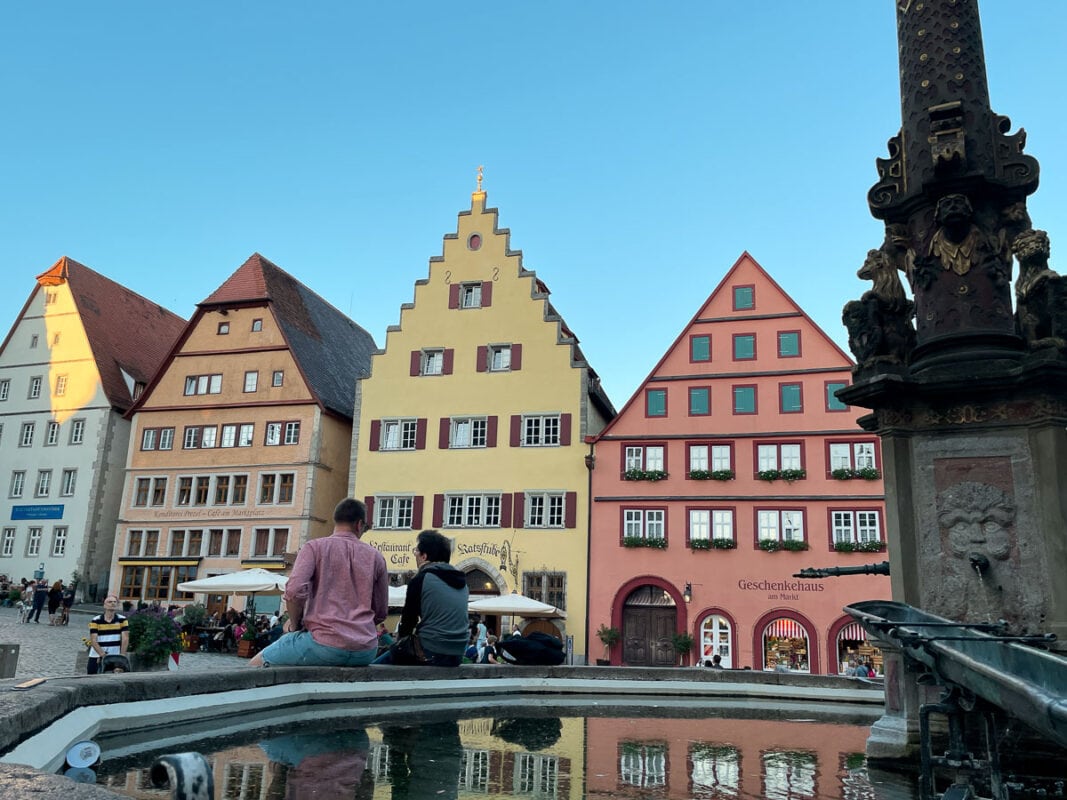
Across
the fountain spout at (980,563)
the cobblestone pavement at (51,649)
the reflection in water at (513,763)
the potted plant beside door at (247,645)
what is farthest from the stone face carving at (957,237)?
the potted plant beside door at (247,645)

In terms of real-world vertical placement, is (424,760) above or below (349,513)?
below

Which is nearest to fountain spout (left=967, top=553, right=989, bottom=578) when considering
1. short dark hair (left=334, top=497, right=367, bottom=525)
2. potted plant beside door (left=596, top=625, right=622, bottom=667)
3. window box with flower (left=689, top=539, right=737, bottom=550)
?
short dark hair (left=334, top=497, right=367, bottom=525)

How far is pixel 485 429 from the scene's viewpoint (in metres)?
32.2

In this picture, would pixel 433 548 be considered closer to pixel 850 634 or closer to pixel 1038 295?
pixel 1038 295

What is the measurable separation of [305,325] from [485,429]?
11631 millimetres

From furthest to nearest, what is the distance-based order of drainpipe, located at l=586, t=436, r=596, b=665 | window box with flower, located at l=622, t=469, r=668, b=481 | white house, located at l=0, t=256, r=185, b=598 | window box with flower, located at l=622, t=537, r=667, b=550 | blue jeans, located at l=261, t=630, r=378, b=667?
white house, located at l=0, t=256, r=185, b=598 → window box with flower, located at l=622, t=469, r=668, b=481 → drainpipe, located at l=586, t=436, r=596, b=665 → window box with flower, located at l=622, t=537, r=667, b=550 → blue jeans, located at l=261, t=630, r=378, b=667

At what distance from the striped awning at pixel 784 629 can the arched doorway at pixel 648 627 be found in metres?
2.81

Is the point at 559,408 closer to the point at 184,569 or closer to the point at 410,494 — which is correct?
the point at 410,494

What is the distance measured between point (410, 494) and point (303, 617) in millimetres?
26641

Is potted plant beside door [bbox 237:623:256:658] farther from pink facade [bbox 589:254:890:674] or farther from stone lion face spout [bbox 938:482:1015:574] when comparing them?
stone lion face spout [bbox 938:482:1015:574]

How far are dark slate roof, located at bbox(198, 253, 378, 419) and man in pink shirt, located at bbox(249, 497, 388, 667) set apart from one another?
2955 centimetres

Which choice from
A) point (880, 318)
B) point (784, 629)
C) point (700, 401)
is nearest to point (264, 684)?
point (880, 318)

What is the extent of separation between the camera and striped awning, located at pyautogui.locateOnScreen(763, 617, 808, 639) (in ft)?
89.8

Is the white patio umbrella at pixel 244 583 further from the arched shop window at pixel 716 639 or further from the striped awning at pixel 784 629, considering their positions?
the striped awning at pixel 784 629
